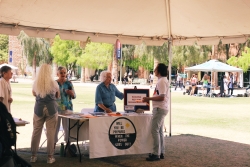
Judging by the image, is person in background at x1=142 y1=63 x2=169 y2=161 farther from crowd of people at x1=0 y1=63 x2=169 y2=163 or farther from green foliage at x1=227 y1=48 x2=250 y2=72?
green foliage at x1=227 y1=48 x2=250 y2=72

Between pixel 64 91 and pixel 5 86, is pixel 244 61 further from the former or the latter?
pixel 5 86

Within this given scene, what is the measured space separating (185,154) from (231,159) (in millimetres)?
941

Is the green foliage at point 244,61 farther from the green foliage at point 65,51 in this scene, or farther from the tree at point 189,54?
the green foliage at point 65,51

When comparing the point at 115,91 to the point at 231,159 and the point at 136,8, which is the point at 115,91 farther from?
the point at 231,159

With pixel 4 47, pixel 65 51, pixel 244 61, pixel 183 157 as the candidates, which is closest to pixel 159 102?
pixel 183 157

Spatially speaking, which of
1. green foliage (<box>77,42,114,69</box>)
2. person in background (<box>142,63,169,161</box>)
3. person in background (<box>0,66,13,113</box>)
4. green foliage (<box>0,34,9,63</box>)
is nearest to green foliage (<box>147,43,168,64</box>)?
green foliage (<box>77,42,114,69</box>)

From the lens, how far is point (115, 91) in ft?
28.6

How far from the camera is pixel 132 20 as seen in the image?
9.73m

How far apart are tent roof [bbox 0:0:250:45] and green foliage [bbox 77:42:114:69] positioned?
1862 inches

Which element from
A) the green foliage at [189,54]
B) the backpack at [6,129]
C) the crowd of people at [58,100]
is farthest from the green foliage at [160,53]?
the backpack at [6,129]

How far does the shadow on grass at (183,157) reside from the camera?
7832 mm

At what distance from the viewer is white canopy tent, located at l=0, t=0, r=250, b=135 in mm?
8320

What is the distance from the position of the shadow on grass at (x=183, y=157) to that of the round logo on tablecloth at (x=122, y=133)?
33cm

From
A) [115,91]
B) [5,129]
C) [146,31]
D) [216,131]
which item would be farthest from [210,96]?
[5,129]
